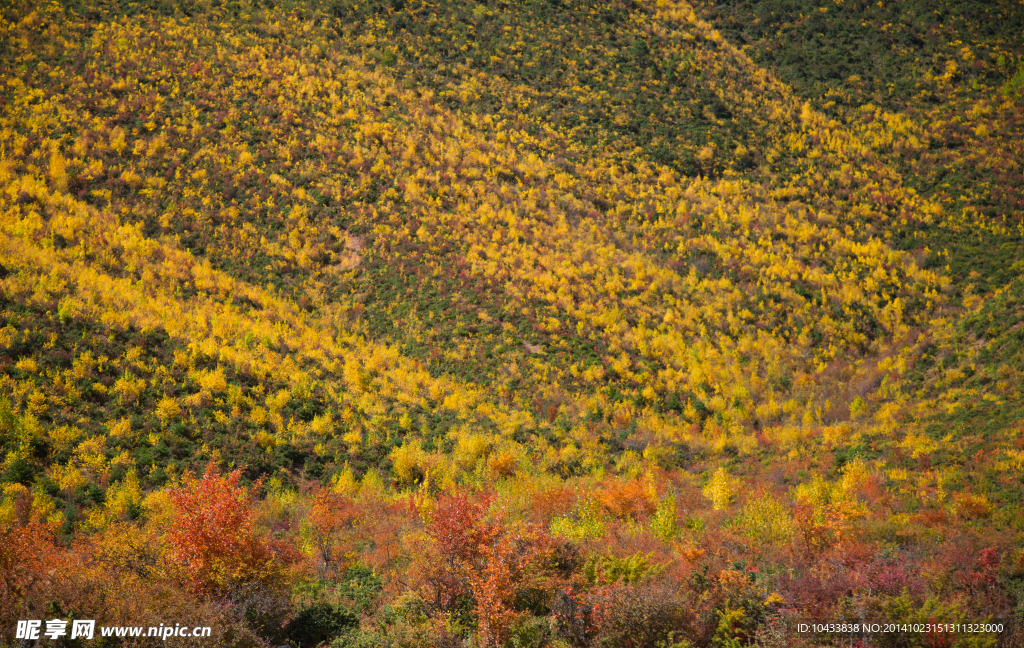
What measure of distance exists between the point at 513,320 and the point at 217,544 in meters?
19.1

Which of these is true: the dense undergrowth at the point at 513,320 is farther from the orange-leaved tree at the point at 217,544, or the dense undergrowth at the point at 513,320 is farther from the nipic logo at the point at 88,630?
the nipic logo at the point at 88,630

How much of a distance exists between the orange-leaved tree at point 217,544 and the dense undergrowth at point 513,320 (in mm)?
74

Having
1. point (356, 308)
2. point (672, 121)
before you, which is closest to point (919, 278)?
point (672, 121)

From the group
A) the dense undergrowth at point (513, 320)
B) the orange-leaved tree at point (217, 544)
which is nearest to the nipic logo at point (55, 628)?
the dense undergrowth at point (513, 320)

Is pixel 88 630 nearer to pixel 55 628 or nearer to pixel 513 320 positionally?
pixel 55 628

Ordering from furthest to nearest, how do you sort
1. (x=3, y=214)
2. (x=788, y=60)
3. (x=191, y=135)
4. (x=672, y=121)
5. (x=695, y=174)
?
1. (x=788, y=60)
2. (x=672, y=121)
3. (x=695, y=174)
4. (x=191, y=135)
5. (x=3, y=214)

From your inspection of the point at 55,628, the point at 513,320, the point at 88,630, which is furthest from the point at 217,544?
the point at 513,320

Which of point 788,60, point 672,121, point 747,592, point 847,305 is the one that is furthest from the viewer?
point 788,60

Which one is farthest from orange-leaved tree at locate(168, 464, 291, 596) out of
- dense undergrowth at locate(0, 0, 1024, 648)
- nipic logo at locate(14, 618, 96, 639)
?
nipic logo at locate(14, 618, 96, 639)

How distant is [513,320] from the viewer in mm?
28109

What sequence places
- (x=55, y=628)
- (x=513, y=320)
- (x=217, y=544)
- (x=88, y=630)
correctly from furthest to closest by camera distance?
1. (x=513, y=320)
2. (x=217, y=544)
3. (x=88, y=630)
4. (x=55, y=628)

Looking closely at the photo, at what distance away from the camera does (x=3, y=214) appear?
24.5 meters

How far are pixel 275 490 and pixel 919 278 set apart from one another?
29954 millimetres

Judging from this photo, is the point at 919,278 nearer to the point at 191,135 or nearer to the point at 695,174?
the point at 695,174
